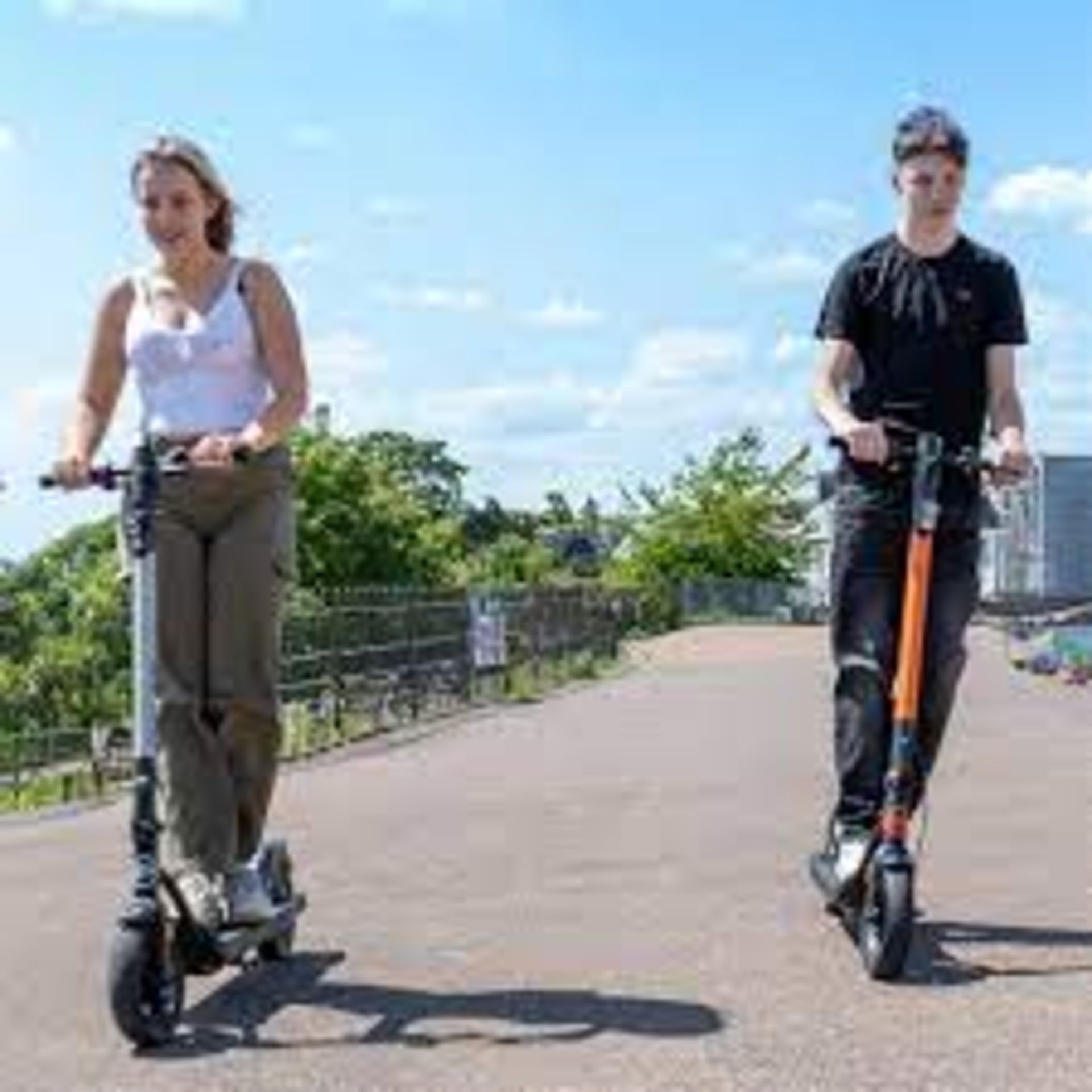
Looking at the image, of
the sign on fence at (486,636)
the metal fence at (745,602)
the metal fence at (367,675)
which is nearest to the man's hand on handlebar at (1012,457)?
the metal fence at (367,675)

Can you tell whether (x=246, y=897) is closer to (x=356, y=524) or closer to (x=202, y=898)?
(x=202, y=898)

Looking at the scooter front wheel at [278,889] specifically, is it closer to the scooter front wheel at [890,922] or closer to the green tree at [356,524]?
the scooter front wheel at [890,922]

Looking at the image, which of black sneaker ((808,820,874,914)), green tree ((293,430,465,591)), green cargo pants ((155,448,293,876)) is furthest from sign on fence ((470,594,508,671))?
green tree ((293,430,465,591))

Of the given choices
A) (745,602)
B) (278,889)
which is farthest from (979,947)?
(745,602)

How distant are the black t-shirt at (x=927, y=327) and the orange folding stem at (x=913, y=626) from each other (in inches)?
13.8

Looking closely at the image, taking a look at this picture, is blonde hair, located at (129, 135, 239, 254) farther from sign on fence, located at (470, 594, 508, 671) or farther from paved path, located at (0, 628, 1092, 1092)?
sign on fence, located at (470, 594, 508, 671)

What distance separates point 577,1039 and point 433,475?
134m

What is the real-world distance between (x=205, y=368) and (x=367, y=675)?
1800 centimetres

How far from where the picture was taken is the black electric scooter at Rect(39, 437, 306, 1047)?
638 cm

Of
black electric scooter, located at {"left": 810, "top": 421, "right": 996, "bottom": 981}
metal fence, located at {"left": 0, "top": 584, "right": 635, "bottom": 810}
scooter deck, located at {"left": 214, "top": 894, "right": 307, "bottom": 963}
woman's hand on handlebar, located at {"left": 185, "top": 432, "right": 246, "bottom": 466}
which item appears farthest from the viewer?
metal fence, located at {"left": 0, "top": 584, "right": 635, "bottom": 810}

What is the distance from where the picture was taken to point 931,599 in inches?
303

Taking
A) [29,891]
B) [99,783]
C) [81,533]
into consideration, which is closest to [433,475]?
[81,533]

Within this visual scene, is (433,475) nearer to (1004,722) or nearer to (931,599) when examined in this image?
(1004,722)

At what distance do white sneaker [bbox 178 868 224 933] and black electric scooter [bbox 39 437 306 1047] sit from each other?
0.02 metres
